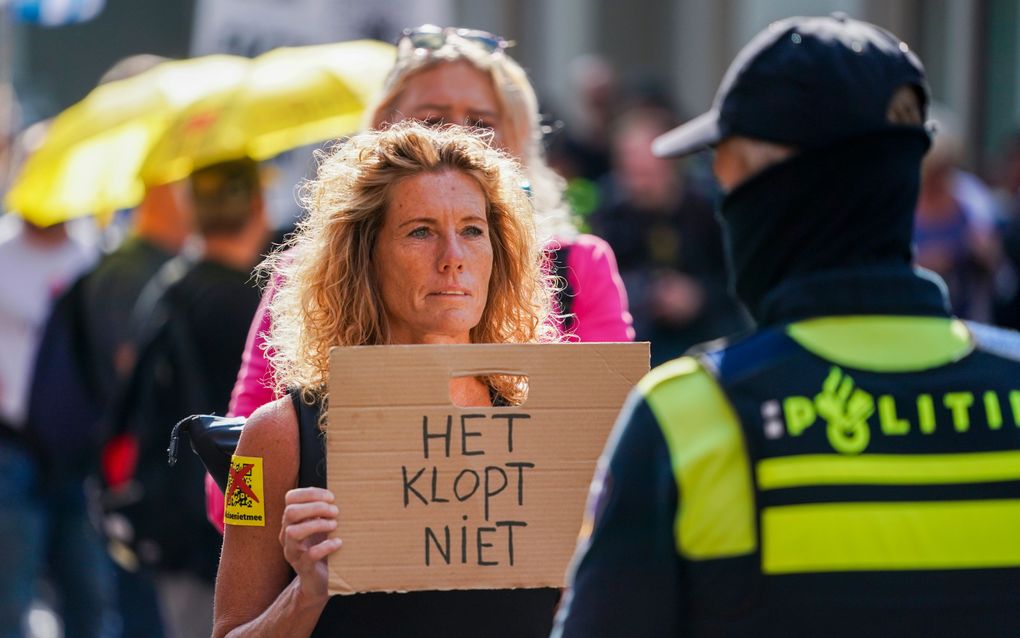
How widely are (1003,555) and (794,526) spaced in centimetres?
27

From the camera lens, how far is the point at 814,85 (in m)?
2.02

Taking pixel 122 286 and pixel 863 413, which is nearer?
pixel 863 413

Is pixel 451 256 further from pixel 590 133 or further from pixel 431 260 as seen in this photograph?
pixel 590 133

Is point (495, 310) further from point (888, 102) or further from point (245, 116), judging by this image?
point (245, 116)

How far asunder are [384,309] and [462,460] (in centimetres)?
52

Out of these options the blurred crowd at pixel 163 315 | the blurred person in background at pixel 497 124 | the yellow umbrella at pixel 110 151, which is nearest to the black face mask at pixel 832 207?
the blurred person in background at pixel 497 124

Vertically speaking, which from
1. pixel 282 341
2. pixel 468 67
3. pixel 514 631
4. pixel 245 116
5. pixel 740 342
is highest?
pixel 245 116

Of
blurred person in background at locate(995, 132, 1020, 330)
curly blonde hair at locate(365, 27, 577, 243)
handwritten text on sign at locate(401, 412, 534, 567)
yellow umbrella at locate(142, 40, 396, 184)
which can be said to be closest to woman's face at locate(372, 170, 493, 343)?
handwritten text on sign at locate(401, 412, 534, 567)

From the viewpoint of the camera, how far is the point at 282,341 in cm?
296

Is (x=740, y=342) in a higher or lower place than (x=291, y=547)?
higher

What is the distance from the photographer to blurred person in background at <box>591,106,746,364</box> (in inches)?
320

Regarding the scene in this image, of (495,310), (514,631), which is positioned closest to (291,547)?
(514,631)

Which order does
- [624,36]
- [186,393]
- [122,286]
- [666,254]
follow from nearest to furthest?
[186,393], [122,286], [666,254], [624,36]

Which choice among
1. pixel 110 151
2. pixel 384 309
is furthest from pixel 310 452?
pixel 110 151
